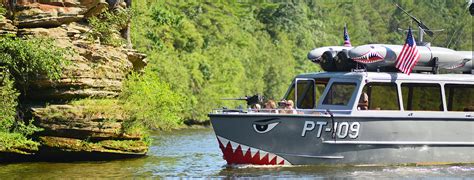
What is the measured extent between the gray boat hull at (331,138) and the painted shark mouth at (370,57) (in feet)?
4.76

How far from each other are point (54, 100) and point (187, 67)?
131 ft

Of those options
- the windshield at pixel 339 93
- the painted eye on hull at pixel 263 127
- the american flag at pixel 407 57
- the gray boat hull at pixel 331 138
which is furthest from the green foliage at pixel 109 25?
the american flag at pixel 407 57

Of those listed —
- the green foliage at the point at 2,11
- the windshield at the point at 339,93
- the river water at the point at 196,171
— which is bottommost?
the river water at the point at 196,171

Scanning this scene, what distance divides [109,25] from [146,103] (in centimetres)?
240

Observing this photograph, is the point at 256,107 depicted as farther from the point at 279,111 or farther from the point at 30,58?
the point at 30,58

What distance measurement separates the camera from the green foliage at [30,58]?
24250 mm

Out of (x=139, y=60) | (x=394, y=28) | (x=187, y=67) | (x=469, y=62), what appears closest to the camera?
(x=469, y=62)

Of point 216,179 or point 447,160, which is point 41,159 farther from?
point 447,160

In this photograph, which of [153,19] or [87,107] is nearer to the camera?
[87,107]

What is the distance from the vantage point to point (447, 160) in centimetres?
2525

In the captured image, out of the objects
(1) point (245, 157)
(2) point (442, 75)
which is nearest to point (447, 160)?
(2) point (442, 75)

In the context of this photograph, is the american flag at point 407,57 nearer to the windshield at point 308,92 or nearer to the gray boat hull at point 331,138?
the gray boat hull at point 331,138

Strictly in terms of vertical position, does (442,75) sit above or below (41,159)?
above

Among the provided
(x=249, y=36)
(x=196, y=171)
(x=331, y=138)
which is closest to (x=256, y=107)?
(x=331, y=138)
